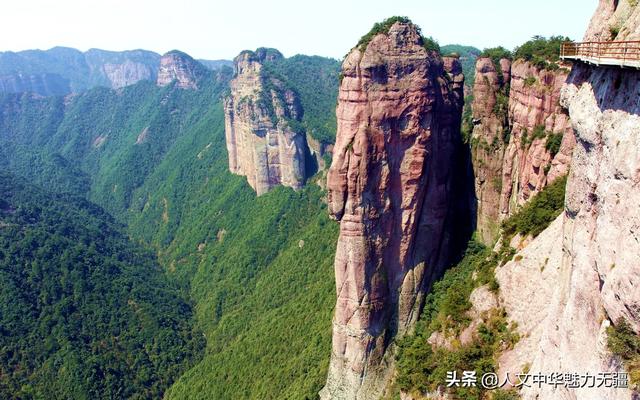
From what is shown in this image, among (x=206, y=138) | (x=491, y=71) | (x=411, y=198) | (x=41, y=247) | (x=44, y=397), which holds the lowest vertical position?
(x=44, y=397)

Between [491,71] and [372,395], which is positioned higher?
[491,71]

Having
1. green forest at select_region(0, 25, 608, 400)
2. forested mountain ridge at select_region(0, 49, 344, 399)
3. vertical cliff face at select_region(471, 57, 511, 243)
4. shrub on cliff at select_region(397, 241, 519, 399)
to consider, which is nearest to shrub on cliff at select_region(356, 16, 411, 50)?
green forest at select_region(0, 25, 608, 400)

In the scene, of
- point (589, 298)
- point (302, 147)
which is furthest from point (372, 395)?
point (302, 147)

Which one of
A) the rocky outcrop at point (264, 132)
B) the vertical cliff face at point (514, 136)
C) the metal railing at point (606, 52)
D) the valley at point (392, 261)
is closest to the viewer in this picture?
the metal railing at point (606, 52)

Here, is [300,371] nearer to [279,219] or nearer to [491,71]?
[491,71]

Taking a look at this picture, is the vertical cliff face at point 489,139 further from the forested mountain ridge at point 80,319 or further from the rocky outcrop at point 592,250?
the forested mountain ridge at point 80,319

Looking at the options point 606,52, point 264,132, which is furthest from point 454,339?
point 264,132

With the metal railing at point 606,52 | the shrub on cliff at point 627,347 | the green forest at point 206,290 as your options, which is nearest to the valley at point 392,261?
the shrub on cliff at point 627,347
